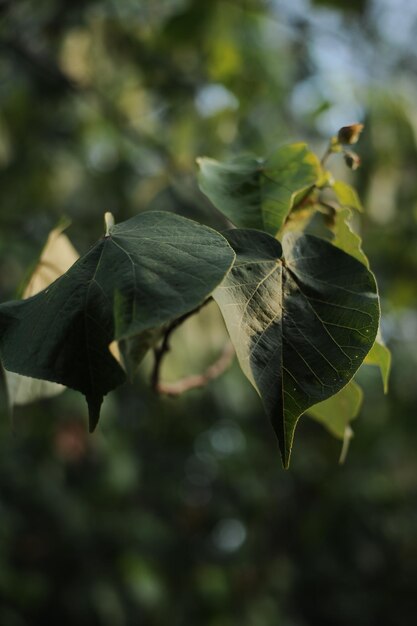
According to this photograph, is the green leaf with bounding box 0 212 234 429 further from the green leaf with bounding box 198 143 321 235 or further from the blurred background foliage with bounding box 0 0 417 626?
the blurred background foliage with bounding box 0 0 417 626

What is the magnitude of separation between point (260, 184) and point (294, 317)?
0.15 meters

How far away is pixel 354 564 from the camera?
3531mm

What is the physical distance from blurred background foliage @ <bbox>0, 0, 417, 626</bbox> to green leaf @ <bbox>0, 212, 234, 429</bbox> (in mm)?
856

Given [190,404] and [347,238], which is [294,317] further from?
[190,404]

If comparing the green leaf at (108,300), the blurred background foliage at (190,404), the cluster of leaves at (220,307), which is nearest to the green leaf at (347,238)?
the cluster of leaves at (220,307)

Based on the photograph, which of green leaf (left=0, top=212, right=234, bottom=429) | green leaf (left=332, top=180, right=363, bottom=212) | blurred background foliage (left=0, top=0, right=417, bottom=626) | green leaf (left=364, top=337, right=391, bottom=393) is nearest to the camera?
green leaf (left=0, top=212, right=234, bottom=429)

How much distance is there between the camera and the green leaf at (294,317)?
0.46m

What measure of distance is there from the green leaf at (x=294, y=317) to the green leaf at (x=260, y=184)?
5 cm

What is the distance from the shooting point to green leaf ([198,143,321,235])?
0.59 m

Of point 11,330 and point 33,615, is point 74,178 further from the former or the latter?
point 11,330

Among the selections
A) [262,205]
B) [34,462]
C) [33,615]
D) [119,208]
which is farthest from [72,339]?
[33,615]

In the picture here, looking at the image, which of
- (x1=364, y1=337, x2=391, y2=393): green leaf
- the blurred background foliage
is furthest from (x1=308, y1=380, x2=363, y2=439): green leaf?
the blurred background foliage

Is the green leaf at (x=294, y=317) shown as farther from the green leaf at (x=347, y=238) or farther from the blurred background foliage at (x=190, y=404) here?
the blurred background foliage at (x=190, y=404)

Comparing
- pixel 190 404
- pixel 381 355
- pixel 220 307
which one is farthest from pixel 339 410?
pixel 190 404
